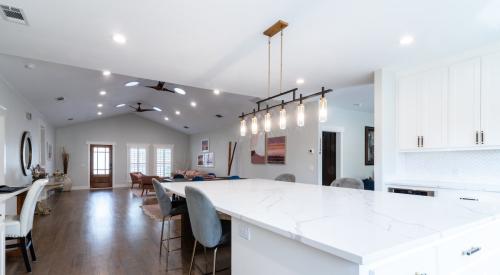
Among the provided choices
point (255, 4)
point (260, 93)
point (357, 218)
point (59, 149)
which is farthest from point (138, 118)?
point (357, 218)

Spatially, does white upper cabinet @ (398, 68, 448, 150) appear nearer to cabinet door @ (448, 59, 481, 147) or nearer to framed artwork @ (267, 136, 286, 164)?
cabinet door @ (448, 59, 481, 147)

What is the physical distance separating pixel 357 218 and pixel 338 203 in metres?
0.49

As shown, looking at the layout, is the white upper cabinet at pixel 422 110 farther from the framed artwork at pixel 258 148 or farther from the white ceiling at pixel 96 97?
the framed artwork at pixel 258 148

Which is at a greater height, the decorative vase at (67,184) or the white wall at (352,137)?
the white wall at (352,137)

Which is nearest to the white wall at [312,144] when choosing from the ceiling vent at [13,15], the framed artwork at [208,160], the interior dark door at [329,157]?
the interior dark door at [329,157]

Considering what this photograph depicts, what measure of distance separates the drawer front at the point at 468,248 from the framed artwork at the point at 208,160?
976cm

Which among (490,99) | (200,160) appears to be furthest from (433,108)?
(200,160)

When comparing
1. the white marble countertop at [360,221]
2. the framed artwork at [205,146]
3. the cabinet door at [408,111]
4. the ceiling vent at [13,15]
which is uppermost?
the ceiling vent at [13,15]

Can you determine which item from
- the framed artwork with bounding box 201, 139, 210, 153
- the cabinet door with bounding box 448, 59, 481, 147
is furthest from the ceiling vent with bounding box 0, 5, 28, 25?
the framed artwork with bounding box 201, 139, 210, 153

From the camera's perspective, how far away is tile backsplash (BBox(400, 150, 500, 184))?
305 centimetres

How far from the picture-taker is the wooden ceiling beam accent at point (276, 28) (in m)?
2.39

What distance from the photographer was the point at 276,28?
248cm

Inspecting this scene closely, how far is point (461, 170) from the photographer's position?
3.25m

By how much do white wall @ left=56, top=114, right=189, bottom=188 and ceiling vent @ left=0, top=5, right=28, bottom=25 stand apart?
9979 mm
